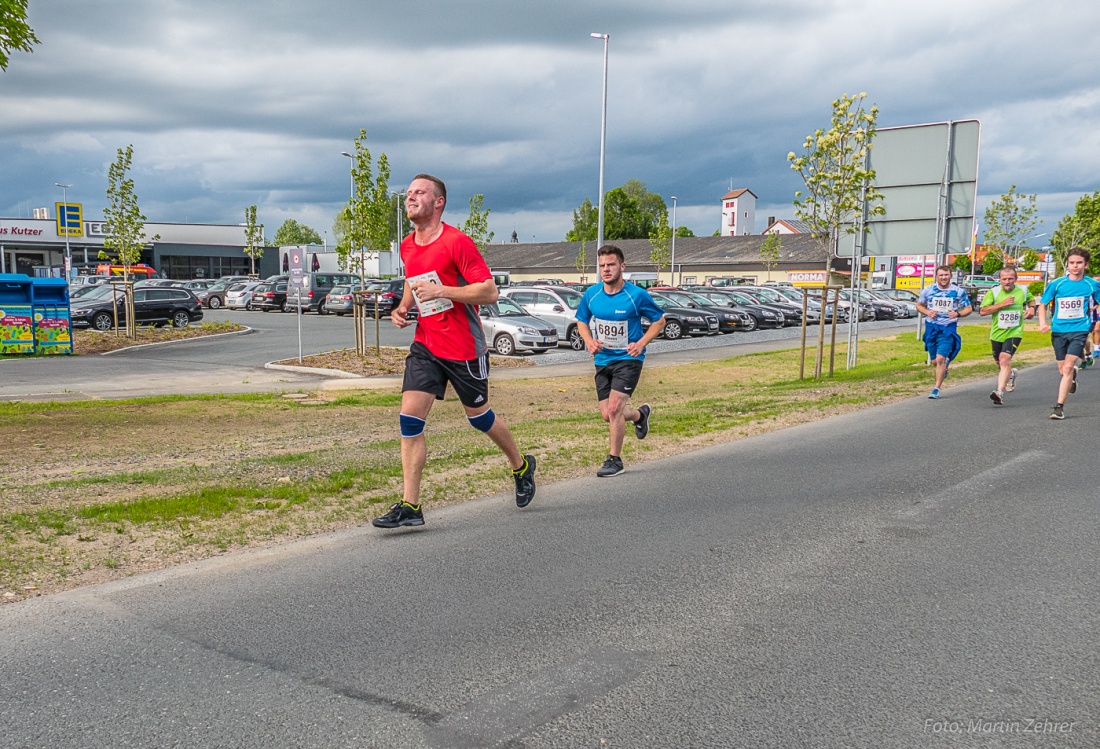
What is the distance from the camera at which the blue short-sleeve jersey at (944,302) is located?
12.2 metres

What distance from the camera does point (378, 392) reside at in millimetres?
14250

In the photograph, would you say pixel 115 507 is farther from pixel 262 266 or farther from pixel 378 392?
pixel 262 266

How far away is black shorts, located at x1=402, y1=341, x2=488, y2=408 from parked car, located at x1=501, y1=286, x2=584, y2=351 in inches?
728

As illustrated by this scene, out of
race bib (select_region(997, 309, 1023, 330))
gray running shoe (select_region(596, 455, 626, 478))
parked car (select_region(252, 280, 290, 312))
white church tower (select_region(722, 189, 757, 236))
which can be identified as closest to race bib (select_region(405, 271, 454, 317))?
gray running shoe (select_region(596, 455, 626, 478))

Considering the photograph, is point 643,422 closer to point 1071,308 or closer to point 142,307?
point 1071,308

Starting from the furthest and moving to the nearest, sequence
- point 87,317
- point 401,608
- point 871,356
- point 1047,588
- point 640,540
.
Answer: point 87,317, point 871,356, point 640,540, point 1047,588, point 401,608

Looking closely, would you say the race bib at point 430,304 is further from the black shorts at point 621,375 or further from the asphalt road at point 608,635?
the black shorts at point 621,375

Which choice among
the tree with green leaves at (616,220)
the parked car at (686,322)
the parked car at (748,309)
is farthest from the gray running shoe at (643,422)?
the tree with green leaves at (616,220)

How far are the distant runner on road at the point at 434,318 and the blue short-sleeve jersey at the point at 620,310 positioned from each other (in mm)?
1958

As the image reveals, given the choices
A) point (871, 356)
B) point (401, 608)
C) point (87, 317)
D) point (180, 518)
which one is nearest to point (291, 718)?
point (401, 608)

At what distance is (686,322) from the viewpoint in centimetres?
2841

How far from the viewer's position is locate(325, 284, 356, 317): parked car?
39222 mm

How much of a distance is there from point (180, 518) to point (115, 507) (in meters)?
0.55

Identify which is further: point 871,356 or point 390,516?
point 871,356
